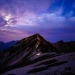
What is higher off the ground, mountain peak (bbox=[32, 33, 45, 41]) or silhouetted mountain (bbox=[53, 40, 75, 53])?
mountain peak (bbox=[32, 33, 45, 41])

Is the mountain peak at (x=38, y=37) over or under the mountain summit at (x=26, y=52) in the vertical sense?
over

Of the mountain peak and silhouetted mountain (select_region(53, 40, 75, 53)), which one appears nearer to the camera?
the mountain peak

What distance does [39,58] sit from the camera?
838cm

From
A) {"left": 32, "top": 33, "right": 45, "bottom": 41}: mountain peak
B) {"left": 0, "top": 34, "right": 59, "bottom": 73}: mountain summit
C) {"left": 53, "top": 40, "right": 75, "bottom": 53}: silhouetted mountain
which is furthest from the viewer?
{"left": 53, "top": 40, "right": 75, "bottom": 53}: silhouetted mountain

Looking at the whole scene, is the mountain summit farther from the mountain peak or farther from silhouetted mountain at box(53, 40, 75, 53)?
silhouetted mountain at box(53, 40, 75, 53)

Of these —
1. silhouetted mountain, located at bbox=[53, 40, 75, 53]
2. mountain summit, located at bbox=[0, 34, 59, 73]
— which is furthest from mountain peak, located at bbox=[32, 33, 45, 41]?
silhouetted mountain, located at bbox=[53, 40, 75, 53]

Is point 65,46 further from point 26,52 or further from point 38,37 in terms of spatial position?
point 26,52

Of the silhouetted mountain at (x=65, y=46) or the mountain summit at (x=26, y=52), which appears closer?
the mountain summit at (x=26, y=52)

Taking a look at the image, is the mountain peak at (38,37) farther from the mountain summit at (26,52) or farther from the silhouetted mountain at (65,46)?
the silhouetted mountain at (65,46)

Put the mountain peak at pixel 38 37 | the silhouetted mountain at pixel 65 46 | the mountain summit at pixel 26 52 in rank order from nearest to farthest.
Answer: the mountain summit at pixel 26 52 < the mountain peak at pixel 38 37 < the silhouetted mountain at pixel 65 46

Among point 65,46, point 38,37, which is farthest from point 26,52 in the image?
point 65,46

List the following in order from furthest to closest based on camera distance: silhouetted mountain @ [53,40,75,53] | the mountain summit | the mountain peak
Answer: silhouetted mountain @ [53,40,75,53] → the mountain peak → the mountain summit

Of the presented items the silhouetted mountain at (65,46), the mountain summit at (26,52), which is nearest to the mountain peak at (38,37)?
the mountain summit at (26,52)

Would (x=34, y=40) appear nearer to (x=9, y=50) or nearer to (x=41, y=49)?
(x=41, y=49)
